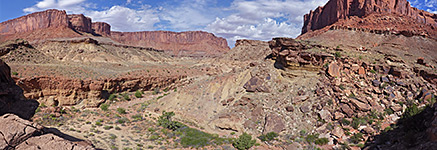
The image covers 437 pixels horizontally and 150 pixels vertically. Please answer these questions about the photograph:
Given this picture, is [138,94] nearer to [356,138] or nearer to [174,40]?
[356,138]

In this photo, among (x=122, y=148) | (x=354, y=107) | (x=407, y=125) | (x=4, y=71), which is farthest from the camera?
(x=354, y=107)

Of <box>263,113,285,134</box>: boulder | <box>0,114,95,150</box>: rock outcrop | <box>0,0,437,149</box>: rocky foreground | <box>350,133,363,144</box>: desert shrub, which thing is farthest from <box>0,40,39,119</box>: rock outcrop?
<box>350,133,363,144</box>: desert shrub

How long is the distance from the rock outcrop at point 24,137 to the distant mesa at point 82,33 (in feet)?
347

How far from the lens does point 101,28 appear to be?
157m

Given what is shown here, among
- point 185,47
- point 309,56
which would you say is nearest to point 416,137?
point 309,56

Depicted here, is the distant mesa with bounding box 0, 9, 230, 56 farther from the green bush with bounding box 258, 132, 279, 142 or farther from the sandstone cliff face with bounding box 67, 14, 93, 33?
the green bush with bounding box 258, 132, 279, 142

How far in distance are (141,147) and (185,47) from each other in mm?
163545

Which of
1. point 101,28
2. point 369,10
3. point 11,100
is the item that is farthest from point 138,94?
point 101,28

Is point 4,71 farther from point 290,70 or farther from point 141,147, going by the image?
point 290,70

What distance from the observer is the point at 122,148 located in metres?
13.2

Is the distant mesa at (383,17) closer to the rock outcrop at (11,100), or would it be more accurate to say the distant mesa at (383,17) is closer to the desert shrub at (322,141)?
the desert shrub at (322,141)

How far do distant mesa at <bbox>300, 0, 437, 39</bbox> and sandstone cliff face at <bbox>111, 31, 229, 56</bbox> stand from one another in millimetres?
111596

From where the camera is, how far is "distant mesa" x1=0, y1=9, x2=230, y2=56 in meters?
98.1

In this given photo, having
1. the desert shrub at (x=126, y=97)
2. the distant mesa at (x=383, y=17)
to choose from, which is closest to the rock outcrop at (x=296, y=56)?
the desert shrub at (x=126, y=97)
